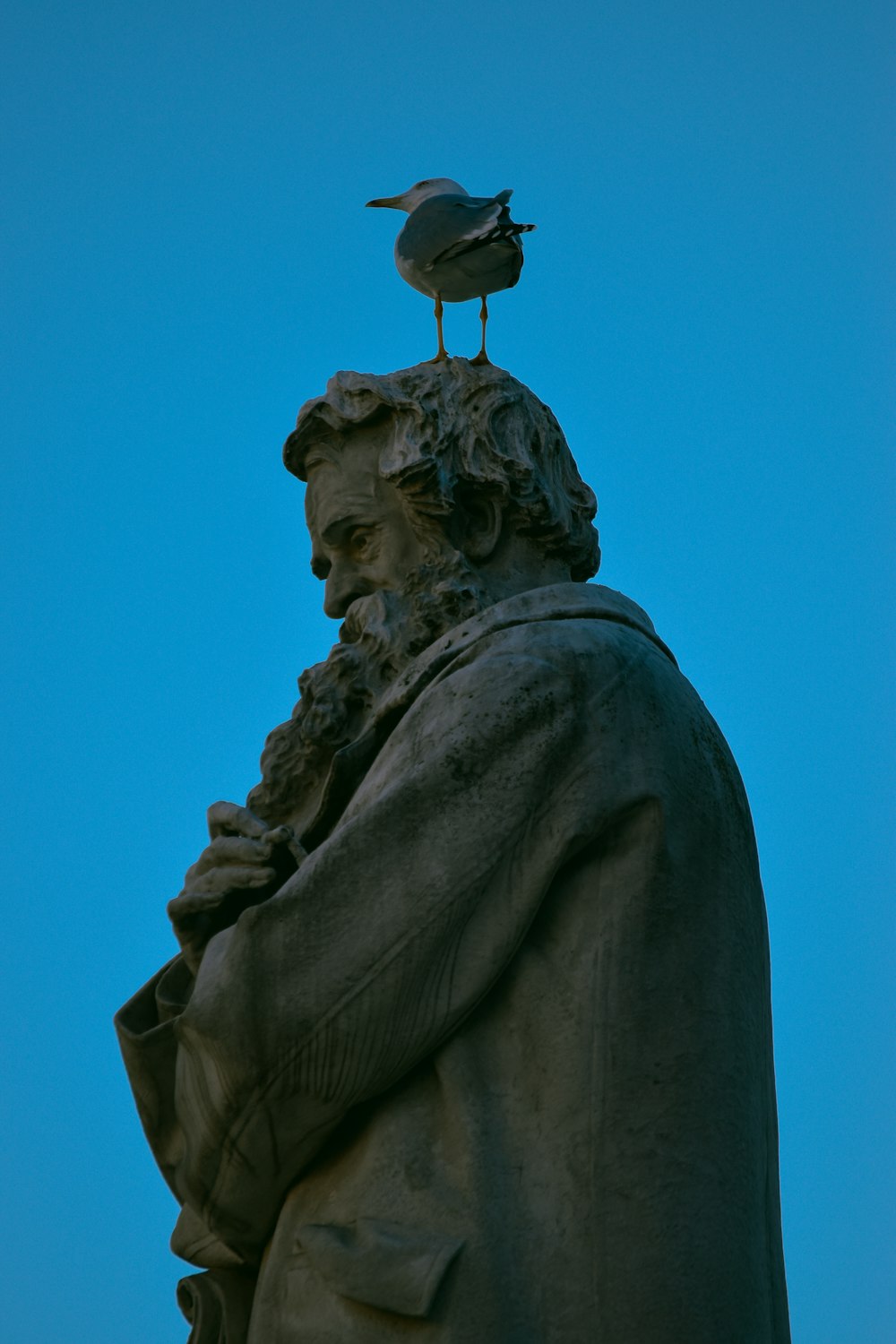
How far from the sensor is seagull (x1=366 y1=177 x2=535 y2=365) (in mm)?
10000

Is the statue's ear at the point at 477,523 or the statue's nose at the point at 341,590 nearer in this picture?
the statue's ear at the point at 477,523

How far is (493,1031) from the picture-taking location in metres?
6.14

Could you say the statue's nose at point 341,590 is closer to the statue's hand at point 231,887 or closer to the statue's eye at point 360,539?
the statue's eye at point 360,539

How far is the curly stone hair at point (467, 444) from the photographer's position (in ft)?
23.8

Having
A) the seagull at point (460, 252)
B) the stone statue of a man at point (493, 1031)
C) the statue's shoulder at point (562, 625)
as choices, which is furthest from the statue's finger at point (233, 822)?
the seagull at point (460, 252)

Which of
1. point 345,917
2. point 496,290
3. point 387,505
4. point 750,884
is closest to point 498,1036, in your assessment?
point 345,917

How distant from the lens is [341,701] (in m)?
7.21

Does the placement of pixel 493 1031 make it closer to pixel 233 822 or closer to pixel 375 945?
pixel 375 945

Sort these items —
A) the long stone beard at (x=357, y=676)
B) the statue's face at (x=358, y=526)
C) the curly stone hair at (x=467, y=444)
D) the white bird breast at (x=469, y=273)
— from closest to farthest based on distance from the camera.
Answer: the long stone beard at (x=357, y=676) → the curly stone hair at (x=467, y=444) → the statue's face at (x=358, y=526) → the white bird breast at (x=469, y=273)

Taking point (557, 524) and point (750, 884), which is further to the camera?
point (557, 524)

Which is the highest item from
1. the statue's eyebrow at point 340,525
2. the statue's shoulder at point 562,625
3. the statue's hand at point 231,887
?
the statue's eyebrow at point 340,525

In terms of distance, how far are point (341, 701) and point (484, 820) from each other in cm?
114

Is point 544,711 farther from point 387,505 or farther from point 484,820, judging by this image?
point 387,505

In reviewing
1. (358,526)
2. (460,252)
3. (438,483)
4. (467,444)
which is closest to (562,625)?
(438,483)
